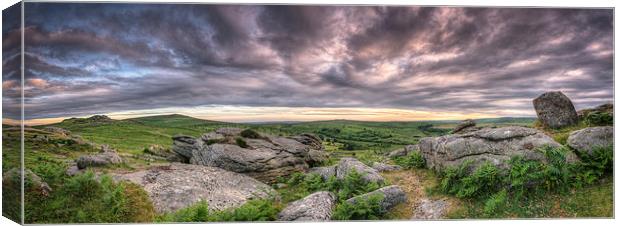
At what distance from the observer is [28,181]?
35.7ft

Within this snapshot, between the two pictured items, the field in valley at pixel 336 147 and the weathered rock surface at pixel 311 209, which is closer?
the weathered rock surface at pixel 311 209

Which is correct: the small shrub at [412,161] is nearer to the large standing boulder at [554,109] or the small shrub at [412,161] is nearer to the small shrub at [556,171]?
the small shrub at [556,171]

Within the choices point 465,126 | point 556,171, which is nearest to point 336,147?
point 465,126

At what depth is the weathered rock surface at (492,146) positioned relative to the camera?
11779 millimetres

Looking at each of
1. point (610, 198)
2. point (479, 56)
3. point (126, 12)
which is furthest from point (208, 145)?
point (610, 198)

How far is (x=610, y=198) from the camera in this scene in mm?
11586

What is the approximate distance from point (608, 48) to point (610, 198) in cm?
367

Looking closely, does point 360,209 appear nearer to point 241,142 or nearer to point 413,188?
point 413,188

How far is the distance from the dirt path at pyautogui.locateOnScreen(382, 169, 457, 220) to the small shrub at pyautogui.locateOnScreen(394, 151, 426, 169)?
0.15 meters

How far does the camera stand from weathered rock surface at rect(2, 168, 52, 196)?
35.6 ft

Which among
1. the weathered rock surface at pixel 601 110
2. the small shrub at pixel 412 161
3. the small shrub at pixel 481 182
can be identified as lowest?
the small shrub at pixel 481 182

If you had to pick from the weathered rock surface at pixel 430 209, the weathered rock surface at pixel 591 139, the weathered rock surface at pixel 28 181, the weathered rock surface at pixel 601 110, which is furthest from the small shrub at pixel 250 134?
the weathered rock surface at pixel 601 110

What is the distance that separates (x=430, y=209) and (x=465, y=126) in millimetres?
2572

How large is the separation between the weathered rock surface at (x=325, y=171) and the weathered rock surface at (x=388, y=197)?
1.23 metres
